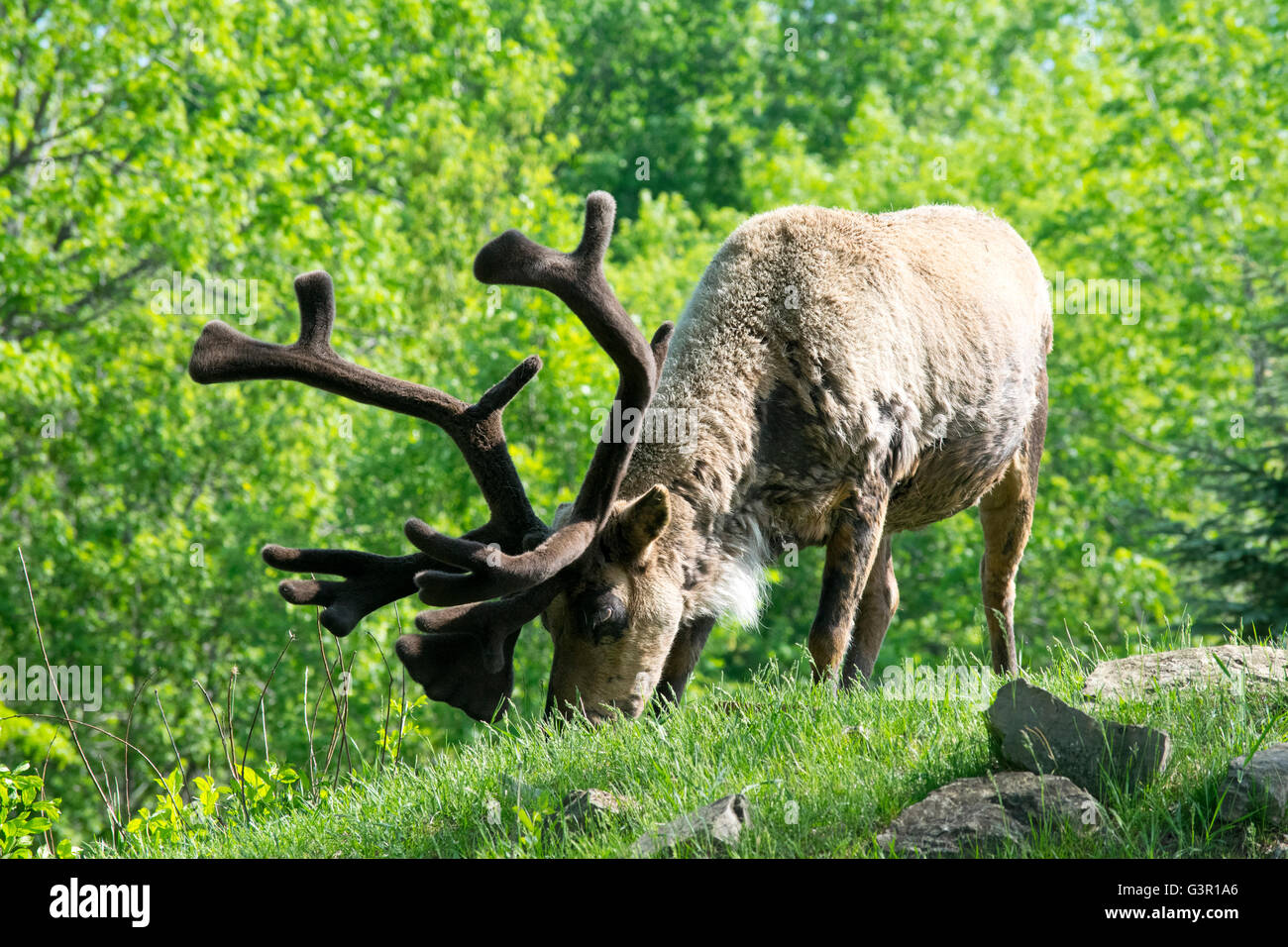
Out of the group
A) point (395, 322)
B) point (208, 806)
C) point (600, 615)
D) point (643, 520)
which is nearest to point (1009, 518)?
point (643, 520)

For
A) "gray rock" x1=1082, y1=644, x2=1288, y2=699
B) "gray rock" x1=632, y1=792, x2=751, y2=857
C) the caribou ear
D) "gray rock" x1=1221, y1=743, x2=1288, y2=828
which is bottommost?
"gray rock" x1=632, y1=792, x2=751, y2=857

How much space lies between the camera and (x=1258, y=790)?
144 inches

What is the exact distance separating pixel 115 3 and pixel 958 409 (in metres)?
15.6

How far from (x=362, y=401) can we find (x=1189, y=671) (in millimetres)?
3556

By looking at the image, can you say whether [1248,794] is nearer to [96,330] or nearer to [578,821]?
[578,821]

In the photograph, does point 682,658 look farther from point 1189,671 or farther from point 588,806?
point 1189,671

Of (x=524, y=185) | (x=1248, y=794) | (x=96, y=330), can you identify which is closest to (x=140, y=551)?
(x=96, y=330)

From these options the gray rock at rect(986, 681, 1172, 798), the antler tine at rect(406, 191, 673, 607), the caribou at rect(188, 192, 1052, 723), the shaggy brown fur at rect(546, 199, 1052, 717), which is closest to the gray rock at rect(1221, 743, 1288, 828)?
the gray rock at rect(986, 681, 1172, 798)

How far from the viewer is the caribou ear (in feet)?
17.9

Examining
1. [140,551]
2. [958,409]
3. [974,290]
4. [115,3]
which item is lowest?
[140,551]

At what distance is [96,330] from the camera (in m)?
18.8

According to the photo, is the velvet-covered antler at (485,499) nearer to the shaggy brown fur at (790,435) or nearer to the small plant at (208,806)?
the shaggy brown fur at (790,435)

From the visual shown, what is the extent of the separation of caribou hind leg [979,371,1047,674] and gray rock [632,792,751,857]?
4.00 meters

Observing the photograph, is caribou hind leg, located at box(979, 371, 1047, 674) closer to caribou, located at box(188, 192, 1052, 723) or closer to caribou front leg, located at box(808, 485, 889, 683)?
caribou, located at box(188, 192, 1052, 723)
